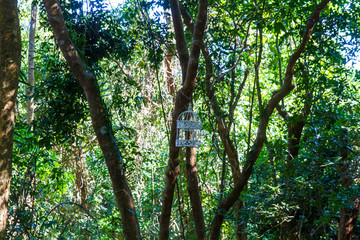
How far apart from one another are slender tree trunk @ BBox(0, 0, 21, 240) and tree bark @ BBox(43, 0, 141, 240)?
80 cm

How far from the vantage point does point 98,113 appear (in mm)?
2639

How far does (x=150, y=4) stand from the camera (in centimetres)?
334

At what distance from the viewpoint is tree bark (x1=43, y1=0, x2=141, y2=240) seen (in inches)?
103

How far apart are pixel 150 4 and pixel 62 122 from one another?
1.25 meters

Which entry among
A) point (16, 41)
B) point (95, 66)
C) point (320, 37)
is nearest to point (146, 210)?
point (95, 66)

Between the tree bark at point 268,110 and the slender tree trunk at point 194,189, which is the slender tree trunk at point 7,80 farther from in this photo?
the tree bark at point 268,110

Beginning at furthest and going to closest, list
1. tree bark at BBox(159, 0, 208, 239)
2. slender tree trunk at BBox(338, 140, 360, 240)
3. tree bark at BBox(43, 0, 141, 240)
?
slender tree trunk at BBox(338, 140, 360, 240), tree bark at BBox(43, 0, 141, 240), tree bark at BBox(159, 0, 208, 239)

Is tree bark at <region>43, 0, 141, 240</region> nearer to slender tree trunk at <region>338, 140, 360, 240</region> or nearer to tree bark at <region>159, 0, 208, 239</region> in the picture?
tree bark at <region>159, 0, 208, 239</region>

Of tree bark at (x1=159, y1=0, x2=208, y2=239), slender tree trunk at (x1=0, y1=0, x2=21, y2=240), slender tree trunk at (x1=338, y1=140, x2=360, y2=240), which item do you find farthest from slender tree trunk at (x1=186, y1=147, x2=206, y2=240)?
slender tree trunk at (x1=0, y1=0, x2=21, y2=240)

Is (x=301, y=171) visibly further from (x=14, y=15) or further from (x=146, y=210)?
(x=146, y=210)

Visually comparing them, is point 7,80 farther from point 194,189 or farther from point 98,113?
point 194,189

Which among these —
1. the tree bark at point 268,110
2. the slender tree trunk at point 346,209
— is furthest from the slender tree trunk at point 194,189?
the slender tree trunk at point 346,209

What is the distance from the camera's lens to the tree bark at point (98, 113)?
2617 millimetres

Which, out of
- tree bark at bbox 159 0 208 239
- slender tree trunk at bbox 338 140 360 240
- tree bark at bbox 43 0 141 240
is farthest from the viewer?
→ slender tree trunk at bbox 338 140 360 240
